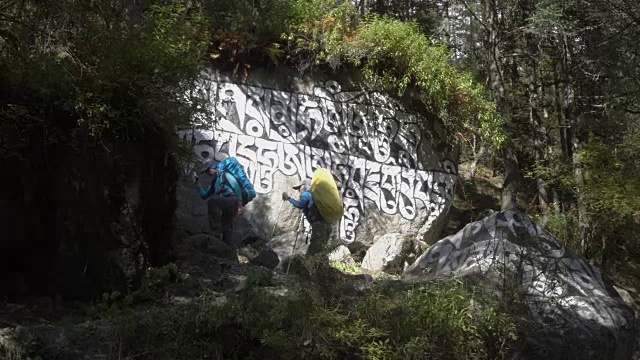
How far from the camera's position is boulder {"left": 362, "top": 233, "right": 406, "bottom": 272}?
11.9 m

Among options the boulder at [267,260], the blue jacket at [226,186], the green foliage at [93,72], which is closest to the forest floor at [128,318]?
the green foliage at [93,72]

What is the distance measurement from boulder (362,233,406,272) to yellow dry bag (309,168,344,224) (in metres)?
1.83

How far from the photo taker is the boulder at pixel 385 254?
39.2 ft

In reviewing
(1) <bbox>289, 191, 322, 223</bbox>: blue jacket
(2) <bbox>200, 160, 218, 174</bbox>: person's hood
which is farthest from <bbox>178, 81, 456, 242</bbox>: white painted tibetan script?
(1) <bbox>289, 191, 322, 223</bbox>: blue jacket

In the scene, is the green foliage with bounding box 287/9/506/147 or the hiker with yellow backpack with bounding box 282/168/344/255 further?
the green foliage with bounding box 287/9/506/147

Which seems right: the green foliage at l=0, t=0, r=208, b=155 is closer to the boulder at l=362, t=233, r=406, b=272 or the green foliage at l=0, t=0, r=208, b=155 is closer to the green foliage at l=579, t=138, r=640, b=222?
the boulder at l=362, t=233, r=406, b=272

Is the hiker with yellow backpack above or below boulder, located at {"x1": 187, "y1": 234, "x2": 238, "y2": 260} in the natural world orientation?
above

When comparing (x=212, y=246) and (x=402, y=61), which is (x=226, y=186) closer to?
(x=212, y=246)

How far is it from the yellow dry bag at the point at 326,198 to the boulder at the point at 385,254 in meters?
1.83

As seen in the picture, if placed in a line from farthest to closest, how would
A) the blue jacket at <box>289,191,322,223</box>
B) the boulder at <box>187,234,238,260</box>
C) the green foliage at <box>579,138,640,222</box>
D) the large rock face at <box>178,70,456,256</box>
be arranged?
1. the large rock face at <box>178,70,456,256</box>
2. the green foliage at <box>579,138,640,222</box>
3. the blue jacket at <box>289,191,322,223</box>
4. the boulder at <box>187,234,238,260</box>

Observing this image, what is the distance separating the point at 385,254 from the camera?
12070mm

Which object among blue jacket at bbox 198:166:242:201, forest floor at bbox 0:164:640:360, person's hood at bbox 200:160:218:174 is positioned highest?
person's hood at bbox 200:160:218:174

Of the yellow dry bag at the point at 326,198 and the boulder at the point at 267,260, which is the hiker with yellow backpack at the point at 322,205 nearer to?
the yellow dry bag at the point at 326,198

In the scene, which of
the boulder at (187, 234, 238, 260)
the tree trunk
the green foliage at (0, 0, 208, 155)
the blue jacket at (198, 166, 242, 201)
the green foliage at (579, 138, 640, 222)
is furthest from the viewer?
the tree trunk
